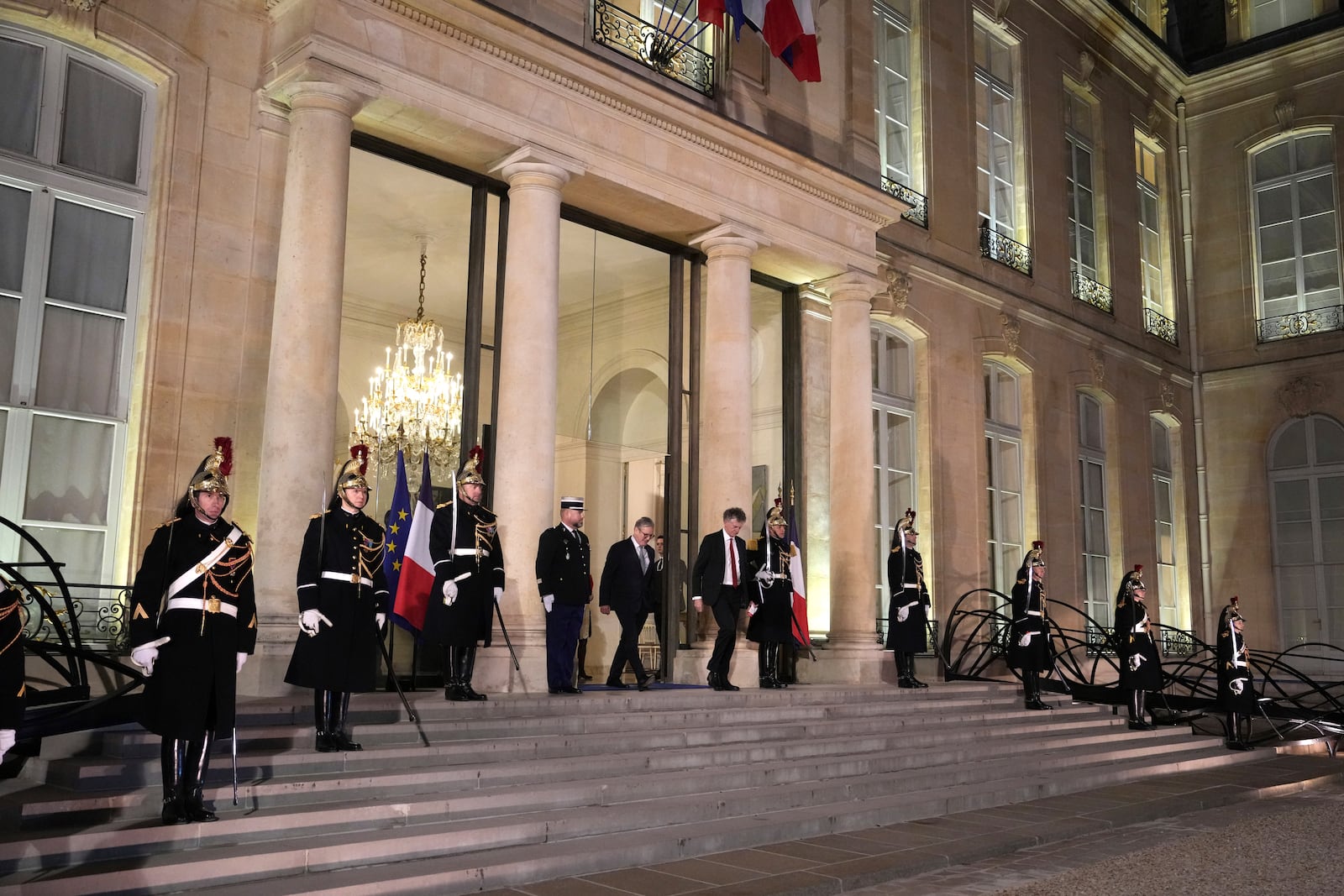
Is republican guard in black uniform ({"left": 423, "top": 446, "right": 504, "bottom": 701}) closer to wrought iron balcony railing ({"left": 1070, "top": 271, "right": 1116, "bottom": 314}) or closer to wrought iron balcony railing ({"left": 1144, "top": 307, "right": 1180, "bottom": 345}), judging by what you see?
wrought iron balcony railing ({"left": 1070, "top": 271, "right": 1116, "bottom": 314})

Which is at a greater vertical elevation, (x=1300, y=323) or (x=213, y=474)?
(x=1300, y=323)

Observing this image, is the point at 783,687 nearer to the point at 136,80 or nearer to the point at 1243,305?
the point at 136,80

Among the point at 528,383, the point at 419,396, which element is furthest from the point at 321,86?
the point at 419,396

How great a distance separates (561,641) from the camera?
9.23m

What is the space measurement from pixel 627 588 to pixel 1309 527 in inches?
587

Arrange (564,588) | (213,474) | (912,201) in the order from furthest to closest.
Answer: (912,201) → (564,588) → (213,474)

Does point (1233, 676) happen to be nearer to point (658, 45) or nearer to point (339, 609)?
point (658, 45)

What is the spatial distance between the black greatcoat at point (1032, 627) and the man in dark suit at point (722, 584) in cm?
321

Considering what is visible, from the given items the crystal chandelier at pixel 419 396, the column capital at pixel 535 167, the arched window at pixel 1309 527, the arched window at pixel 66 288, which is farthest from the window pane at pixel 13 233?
the arched window at pixel 1309 527

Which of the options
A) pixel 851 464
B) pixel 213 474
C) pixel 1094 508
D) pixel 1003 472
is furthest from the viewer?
pixel 1094 508

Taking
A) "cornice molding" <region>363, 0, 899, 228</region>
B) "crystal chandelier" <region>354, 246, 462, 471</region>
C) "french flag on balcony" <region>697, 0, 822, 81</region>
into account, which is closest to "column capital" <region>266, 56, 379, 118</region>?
"cornice molding" <region>363, 0, 899, 228</region>

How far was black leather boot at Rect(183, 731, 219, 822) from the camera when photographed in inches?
205

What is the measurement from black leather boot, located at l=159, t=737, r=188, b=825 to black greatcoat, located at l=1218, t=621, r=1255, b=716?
9661 millimetres

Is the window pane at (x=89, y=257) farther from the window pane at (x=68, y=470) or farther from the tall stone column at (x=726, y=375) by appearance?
the tall stone column at (x=726, y=375)
